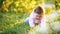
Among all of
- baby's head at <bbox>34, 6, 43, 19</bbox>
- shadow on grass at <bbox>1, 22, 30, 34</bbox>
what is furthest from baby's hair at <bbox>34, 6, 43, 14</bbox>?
shadow on grass at <bbox>1, 22, 30, 34</bbox>

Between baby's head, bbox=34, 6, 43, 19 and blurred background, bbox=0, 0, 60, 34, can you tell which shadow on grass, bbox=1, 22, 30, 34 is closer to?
blurred background, bbox=0, 0, 60, 34

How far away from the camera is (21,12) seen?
1.19 metres

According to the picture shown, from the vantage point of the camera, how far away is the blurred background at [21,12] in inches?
46.1

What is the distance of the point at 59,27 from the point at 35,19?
228 mm

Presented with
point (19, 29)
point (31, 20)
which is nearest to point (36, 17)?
point (31, 20)

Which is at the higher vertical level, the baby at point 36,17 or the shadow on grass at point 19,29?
the baby at point 36,17

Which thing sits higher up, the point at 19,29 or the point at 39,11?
the point at 39,11

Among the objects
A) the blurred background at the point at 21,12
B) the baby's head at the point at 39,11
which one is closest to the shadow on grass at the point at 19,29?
the blurred background at the point at 21,12

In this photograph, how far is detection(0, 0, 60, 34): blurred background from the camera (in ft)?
3.84

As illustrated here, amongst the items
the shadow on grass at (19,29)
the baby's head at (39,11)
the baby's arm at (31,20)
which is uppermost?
the baby's head at (39,11)

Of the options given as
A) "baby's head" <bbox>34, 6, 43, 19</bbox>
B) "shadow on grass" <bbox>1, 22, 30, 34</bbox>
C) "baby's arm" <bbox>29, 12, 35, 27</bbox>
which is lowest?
"shadow on grass" <bbox>1, 22, 30, 34</bbox>

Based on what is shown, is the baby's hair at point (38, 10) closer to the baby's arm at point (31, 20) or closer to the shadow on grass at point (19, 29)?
the baby's arm at point (31, 20)

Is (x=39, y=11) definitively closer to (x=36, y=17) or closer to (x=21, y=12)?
(x=36, y=17)

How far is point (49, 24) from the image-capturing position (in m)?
1.18
